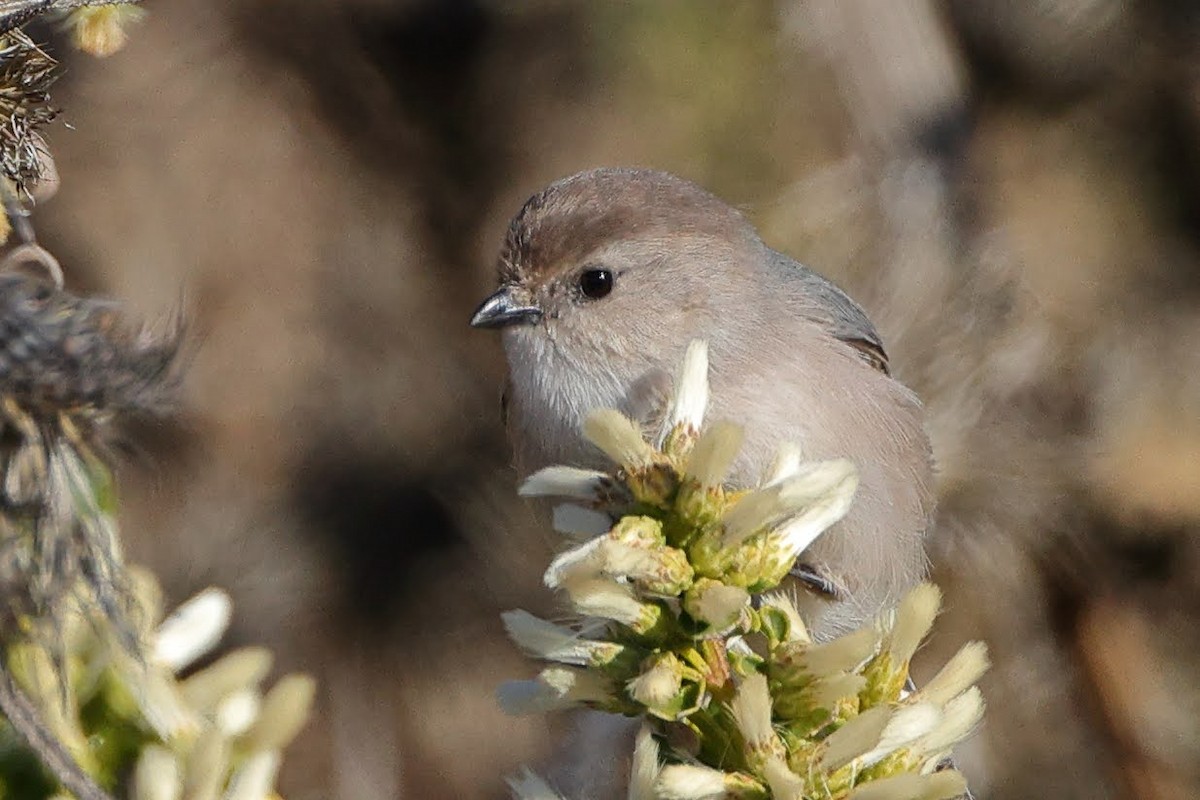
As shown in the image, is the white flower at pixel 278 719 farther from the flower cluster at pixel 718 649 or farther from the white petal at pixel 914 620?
the white petal at pixel 914 620

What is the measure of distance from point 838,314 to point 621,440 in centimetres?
223

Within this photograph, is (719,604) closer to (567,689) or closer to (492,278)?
(567,689)

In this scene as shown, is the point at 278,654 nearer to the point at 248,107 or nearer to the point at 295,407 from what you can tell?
the point at 295,407

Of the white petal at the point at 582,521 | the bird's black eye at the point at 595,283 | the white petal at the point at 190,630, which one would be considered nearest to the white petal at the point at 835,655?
the white petal at the point at 582,521

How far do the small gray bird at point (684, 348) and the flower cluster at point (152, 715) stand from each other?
1.54 m

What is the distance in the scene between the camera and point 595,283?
12.2 feet

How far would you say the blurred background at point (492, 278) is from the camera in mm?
4965

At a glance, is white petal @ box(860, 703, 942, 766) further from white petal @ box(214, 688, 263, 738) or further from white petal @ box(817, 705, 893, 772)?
white petal @ box(214, 688, 263, 738)

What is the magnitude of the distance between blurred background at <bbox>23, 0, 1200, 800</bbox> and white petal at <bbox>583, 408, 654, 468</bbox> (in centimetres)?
299

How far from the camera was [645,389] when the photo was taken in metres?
3.47

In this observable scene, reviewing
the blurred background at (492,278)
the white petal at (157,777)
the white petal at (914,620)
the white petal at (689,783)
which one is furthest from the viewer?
the blurred background at (492,278)

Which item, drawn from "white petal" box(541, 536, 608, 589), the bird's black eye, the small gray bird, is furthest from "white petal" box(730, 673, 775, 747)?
Answer: the bird's black eye

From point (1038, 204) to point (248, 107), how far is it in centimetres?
371

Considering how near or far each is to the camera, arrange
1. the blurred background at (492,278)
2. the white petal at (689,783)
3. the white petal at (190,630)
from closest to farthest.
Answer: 1. the white petal at (689,783)
2. the white petal at (190,630)
3. the blurred background at (492,278)
